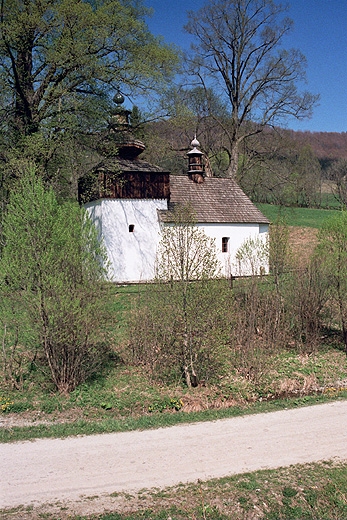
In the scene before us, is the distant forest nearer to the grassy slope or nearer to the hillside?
the grassy slope

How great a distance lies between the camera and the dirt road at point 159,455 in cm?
720

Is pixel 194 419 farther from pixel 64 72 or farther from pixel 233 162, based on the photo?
pixel 233 162

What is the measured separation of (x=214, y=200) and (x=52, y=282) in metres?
17.4

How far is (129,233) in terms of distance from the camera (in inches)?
955

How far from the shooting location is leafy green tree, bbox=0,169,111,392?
37.3 feet

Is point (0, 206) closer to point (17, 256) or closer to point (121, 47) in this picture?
point (121, 47)

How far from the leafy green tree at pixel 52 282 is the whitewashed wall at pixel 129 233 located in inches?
450

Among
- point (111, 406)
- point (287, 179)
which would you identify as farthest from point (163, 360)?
point (287, 179)

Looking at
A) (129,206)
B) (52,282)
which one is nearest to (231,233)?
(129,206)

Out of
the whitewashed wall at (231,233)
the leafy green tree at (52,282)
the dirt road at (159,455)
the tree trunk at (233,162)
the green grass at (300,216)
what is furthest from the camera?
the green grass at (300,216)

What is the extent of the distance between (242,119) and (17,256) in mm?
25201

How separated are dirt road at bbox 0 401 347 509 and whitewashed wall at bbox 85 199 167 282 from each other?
14.5 metres

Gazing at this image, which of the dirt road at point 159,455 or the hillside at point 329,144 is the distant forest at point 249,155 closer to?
the dirt road at point 159,455

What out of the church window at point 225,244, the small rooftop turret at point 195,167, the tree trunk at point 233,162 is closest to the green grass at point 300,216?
the tree trunk at point 233,162
